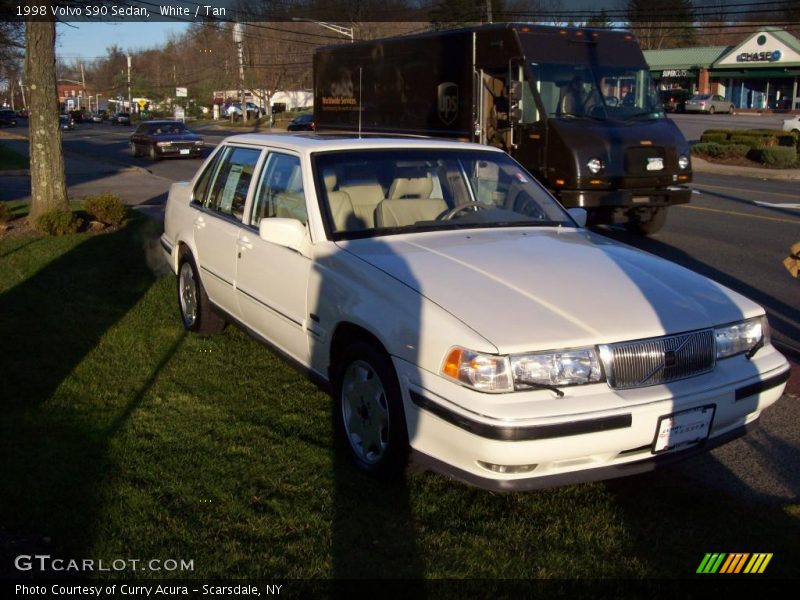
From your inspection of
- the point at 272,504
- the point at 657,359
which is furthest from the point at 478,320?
the point at 272,504

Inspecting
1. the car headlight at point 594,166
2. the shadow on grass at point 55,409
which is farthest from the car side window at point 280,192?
the car headlight at point 594,166

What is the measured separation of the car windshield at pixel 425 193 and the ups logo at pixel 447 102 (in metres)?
8.24

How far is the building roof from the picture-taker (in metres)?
69.1

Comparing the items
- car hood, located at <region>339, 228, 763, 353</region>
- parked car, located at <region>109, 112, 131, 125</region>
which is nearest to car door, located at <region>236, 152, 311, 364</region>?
car hood, located at <region>339, 228, 763, 353</region>

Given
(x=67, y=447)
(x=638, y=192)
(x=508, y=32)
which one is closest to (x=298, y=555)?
(x=67, y=447)

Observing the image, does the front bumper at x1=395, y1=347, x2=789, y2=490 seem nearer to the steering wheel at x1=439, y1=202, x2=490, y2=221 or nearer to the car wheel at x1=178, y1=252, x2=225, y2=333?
the steering wheel at x1=439, y1=202, x2=490, y2=221

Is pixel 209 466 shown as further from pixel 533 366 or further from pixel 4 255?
pixel 4 255

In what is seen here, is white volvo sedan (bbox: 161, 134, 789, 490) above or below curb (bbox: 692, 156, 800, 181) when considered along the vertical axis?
above

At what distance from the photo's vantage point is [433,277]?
412cm

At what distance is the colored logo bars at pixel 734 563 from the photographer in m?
3.46

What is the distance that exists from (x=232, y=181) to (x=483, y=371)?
3.31m

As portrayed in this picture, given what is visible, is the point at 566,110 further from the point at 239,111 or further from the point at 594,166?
the point at 239,111

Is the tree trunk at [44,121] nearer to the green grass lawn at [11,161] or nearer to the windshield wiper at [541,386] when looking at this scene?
the windshield wiper at [541,386]

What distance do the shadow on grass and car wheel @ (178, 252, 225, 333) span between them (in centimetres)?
27
